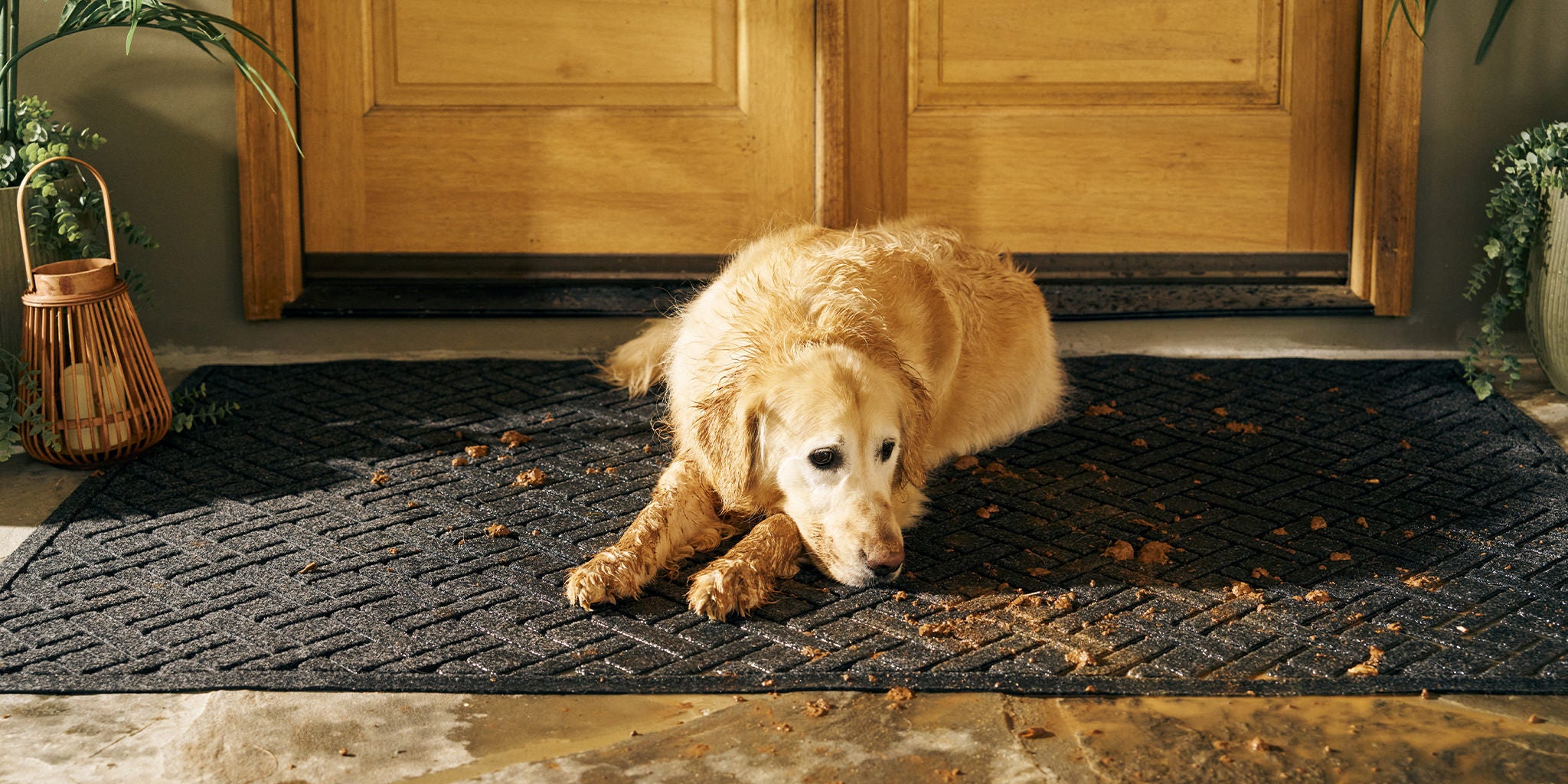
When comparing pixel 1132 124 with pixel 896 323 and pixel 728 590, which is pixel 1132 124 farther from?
pixel 728 590

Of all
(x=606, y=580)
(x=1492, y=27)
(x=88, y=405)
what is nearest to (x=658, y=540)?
(x=606, y=580)

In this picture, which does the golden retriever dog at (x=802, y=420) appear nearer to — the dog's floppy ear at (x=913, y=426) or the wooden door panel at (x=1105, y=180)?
the dog's floppy ear at (x=913, y=426)

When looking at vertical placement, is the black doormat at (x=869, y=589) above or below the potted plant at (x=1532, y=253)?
below

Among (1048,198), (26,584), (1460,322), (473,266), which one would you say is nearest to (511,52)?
(473,266)

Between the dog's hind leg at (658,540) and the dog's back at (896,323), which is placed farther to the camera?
the dog's back at (896,323)

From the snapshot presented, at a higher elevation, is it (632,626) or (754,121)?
(754,121)

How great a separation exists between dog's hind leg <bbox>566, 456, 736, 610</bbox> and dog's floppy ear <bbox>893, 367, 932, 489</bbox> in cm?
38

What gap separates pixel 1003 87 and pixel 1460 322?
154 cm

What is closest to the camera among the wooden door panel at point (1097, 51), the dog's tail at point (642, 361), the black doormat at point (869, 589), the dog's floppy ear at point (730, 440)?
the black doormat at point (869, 589)

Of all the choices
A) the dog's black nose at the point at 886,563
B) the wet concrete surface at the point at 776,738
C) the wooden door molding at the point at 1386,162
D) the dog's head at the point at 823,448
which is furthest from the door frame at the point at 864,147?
the wet concrete surface at the point at 776,738

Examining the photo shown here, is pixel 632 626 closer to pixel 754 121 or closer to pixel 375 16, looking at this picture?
pixel 754 121

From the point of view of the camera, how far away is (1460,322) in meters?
3.93

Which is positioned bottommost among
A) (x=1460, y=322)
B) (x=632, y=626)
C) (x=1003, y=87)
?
(x=632, y=626)

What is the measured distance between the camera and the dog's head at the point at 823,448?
240 cm
